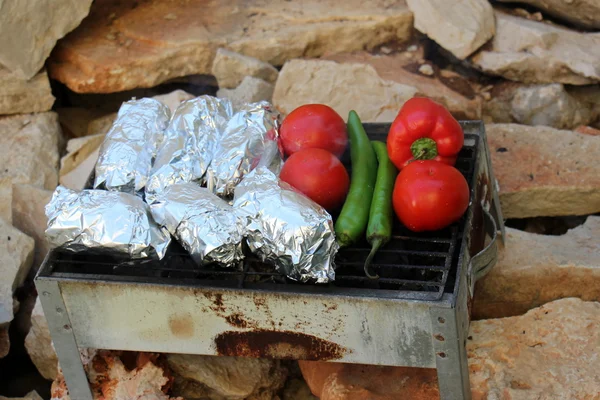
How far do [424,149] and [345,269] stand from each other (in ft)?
1.84

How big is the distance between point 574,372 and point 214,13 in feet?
10.1

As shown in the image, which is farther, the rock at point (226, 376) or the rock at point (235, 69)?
the rock at point (235, 69)

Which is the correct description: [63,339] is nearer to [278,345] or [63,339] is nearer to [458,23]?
[278,345]

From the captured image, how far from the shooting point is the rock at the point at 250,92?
407cm

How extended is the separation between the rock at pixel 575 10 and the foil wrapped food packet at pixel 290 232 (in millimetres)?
2457

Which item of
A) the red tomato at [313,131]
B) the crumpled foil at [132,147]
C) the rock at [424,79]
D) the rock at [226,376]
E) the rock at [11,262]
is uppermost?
the crumpled foil at [132,147]

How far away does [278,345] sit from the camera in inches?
101

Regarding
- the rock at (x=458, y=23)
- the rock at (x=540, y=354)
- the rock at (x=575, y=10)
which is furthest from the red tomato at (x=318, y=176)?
the rock at (x=575, y=10)

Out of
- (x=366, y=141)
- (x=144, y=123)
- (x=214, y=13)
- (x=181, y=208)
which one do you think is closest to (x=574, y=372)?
(x=366, y=141)

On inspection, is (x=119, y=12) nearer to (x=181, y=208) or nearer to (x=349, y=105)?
(x=349, y=105)

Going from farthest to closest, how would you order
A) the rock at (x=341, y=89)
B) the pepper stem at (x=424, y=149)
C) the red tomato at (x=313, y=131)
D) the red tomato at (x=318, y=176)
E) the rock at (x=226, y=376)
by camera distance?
the rock at (x=341, y=89) < the rock at (x=226, y=376) < the red tomato at (x=313, y=131) < the pepper stem at (x=424, y=149) < the red tomato at (x=318, y=176)

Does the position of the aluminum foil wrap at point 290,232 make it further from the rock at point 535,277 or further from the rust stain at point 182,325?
the rock at point 535,277

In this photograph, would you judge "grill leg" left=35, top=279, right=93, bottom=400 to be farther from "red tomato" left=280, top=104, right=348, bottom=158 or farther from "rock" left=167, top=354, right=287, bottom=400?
"red tomato" left=280, top=104, right=348, bottom=158

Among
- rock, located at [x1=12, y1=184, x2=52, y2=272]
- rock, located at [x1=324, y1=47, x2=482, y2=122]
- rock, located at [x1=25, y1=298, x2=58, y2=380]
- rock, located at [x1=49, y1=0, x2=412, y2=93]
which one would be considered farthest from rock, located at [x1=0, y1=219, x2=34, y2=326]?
rock, located at [x1=324, y1=47, x2=482, y2=122]
